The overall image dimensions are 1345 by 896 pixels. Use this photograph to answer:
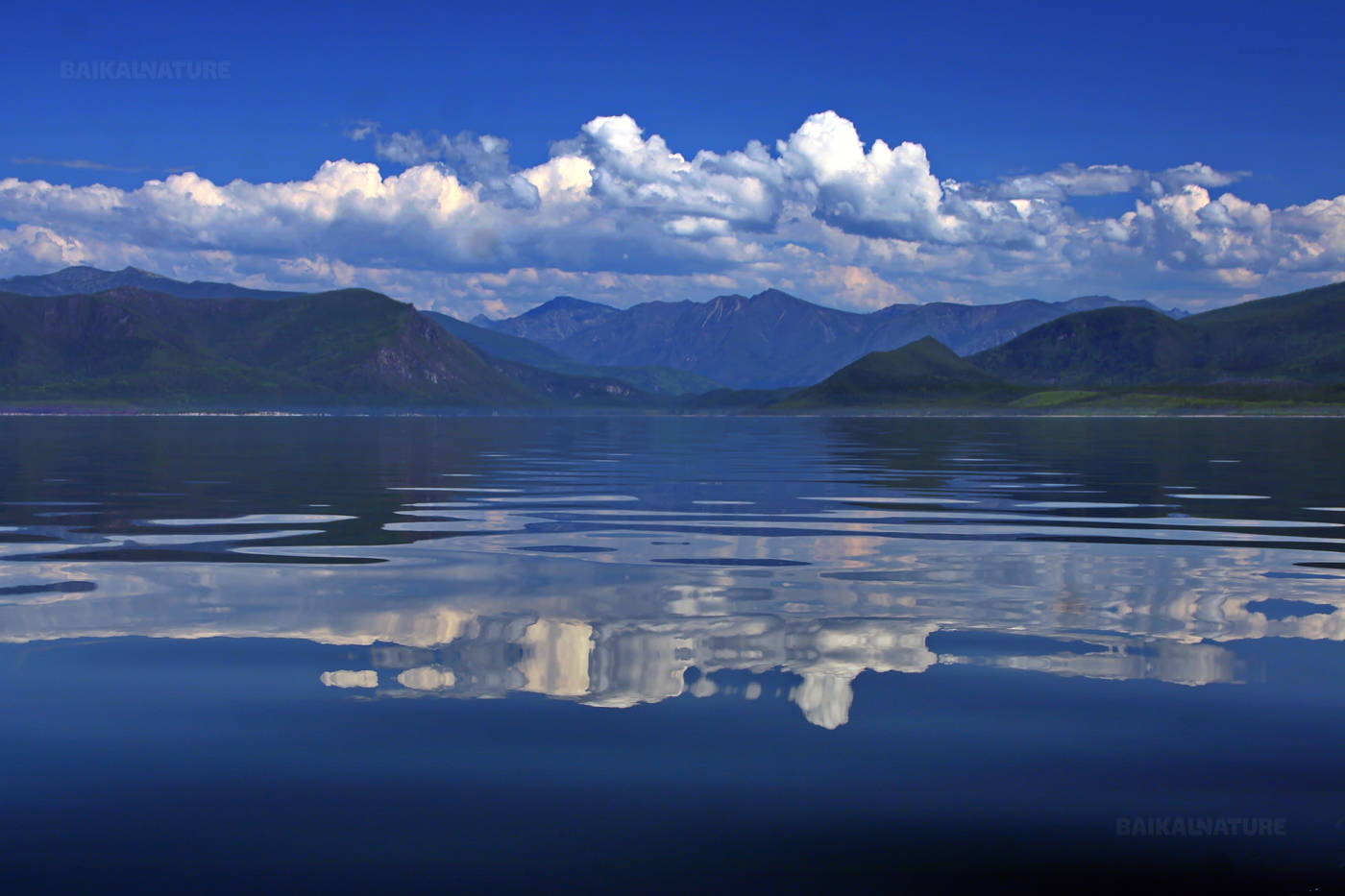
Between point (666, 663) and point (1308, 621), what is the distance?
12.3m

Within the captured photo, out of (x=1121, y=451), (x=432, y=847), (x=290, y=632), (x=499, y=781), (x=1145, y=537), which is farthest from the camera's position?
(x=1121, y=451)

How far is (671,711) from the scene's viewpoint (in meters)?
15.3

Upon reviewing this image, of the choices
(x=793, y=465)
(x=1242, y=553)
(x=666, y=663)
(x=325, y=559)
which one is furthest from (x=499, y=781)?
(x=793, y=465)

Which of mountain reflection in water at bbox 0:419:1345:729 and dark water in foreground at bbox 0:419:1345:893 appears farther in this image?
mountain reflection in water at bbox 0:419:1345:729

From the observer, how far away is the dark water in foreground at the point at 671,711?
1053 centimetres

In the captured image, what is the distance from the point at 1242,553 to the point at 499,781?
1002 inches

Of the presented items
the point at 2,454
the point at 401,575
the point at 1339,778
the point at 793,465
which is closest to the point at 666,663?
the point at 1339,778

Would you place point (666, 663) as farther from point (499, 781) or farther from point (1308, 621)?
point (1308, 621)

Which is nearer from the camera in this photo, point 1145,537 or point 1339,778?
point 1339,778

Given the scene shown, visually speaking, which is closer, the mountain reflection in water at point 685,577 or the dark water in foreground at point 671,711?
the dark water in foreground at point 671,711

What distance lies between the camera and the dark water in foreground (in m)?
10.5

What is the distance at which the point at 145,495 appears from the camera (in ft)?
164

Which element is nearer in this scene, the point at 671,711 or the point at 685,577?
the point at 671,711

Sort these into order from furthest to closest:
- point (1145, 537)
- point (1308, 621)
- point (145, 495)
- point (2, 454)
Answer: point (2, 454), point (145, 495), point (1145, 537), point (1308, 621)
